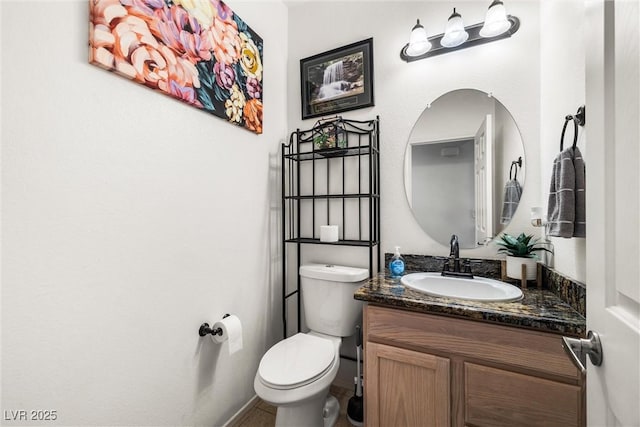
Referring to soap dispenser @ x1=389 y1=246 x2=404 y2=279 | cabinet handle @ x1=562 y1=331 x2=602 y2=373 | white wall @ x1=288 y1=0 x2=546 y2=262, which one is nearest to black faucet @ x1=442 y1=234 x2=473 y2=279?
white wall @ x1=288 y1=0 x2=546 y2=262

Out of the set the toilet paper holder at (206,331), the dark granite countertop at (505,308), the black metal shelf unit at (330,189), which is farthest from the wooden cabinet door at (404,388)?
the toilet paper holder at (206,331)

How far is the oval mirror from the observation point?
4.72 ft

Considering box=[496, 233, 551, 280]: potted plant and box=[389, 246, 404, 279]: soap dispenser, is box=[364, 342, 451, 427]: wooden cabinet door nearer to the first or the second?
box=[389, 246, 404, 279]: soap dispenser

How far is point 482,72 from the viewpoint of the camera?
1474mm

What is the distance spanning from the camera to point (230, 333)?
51.5 inches

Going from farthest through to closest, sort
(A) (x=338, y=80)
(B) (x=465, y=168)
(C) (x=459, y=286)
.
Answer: (A) (x=338, y=80)
(B) (x=465, y=168)
(C) (x=459, y=286)

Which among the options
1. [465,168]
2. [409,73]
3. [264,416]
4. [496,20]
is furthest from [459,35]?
[264,416]

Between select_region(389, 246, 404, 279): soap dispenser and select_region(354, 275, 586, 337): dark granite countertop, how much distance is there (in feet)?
0.77

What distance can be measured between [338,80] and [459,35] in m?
0.75

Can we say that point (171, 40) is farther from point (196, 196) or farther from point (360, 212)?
point (360, 212)

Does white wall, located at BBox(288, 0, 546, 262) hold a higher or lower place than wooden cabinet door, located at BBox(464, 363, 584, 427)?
higher

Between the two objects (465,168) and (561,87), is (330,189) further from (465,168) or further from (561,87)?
(561,87)

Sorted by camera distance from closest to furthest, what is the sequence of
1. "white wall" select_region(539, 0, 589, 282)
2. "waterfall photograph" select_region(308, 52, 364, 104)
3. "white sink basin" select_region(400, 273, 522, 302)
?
"white wall" select_region(539, 0, 589, 282) → "white sink basin" select_region(400, 273, 522, 302) → "waterfall photograph" select_region(308, 52, 364, 104)

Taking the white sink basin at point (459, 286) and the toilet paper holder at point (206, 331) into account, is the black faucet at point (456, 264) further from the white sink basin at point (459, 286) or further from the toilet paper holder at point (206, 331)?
the toilet paper holder at point (206, 331)
